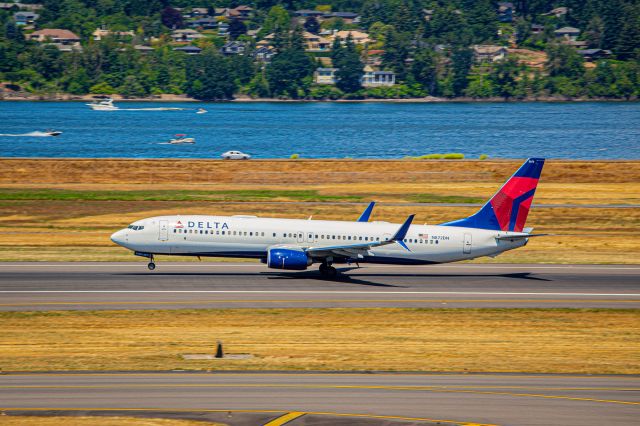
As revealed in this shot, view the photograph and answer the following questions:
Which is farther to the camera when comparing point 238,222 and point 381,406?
point 238,222

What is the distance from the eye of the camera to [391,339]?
41531 millimetres

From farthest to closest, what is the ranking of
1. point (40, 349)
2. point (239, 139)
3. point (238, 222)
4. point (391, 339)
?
point (239, 139) < point (238, 222) < point (391, 339) < point (40, 349)

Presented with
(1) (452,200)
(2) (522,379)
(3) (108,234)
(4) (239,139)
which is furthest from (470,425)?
(4) (239,139)

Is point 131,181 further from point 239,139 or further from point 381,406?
point 239,139

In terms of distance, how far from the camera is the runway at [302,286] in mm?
49062

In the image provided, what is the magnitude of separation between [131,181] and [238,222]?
42.4 meters

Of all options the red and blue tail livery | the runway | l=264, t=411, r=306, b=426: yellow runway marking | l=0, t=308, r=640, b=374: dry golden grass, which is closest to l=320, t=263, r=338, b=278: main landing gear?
the runway

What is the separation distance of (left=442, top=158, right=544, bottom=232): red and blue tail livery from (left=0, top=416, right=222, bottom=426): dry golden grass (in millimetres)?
33449

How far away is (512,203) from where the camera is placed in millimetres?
58031

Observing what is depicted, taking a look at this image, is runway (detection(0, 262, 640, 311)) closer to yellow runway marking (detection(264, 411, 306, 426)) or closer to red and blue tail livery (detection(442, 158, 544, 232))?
red and blue tail livery (detection(442, 158, 544, 232))

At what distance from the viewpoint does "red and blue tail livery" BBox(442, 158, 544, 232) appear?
190ft

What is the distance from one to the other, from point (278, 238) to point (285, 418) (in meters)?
27.4

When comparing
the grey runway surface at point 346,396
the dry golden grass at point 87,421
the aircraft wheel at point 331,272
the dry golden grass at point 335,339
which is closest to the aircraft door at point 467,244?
the aircraft wheel at point 331,272

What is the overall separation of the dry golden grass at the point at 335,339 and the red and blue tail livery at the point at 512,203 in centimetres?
1074
